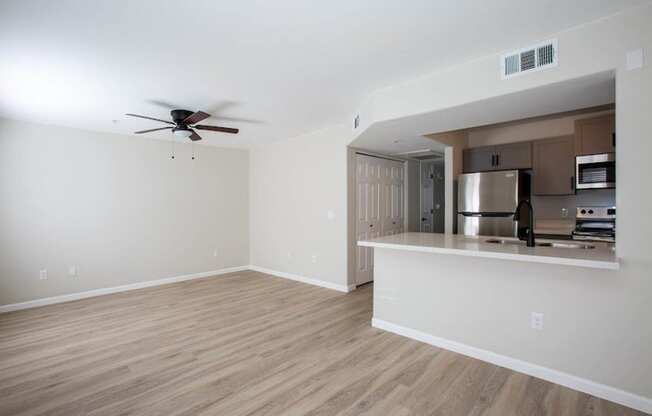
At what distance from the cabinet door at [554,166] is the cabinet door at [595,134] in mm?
241

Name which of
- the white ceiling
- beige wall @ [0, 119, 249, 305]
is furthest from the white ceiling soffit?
beige wall @ [0, 119, 249, 305]

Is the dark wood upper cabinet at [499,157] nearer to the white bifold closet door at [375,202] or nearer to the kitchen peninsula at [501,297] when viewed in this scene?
the white bifold closet door at [375,202]

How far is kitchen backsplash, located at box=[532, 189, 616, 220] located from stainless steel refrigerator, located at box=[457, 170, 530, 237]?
28cm

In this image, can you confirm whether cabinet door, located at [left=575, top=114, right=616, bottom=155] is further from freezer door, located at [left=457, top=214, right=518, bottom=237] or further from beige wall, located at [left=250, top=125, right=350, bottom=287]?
beige wall, located at [left=250, top=125, right=350, bottom=287]

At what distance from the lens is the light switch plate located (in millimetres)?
2025

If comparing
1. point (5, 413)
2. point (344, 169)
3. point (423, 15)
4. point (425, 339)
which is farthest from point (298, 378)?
point (344, 169)

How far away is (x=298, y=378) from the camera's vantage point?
2496mm

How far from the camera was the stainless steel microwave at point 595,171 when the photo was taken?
3.63 meters

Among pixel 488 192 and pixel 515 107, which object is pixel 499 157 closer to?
pixel 488 192

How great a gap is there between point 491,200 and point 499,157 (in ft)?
2.45

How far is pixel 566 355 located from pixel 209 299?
4162mm

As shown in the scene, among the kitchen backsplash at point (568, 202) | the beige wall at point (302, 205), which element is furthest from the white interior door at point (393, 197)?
the kitchen backsplash at point (568, 202)

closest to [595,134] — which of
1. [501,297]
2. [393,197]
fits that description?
[501,297]

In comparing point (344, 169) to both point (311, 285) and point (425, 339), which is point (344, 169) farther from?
point (425, 339)
